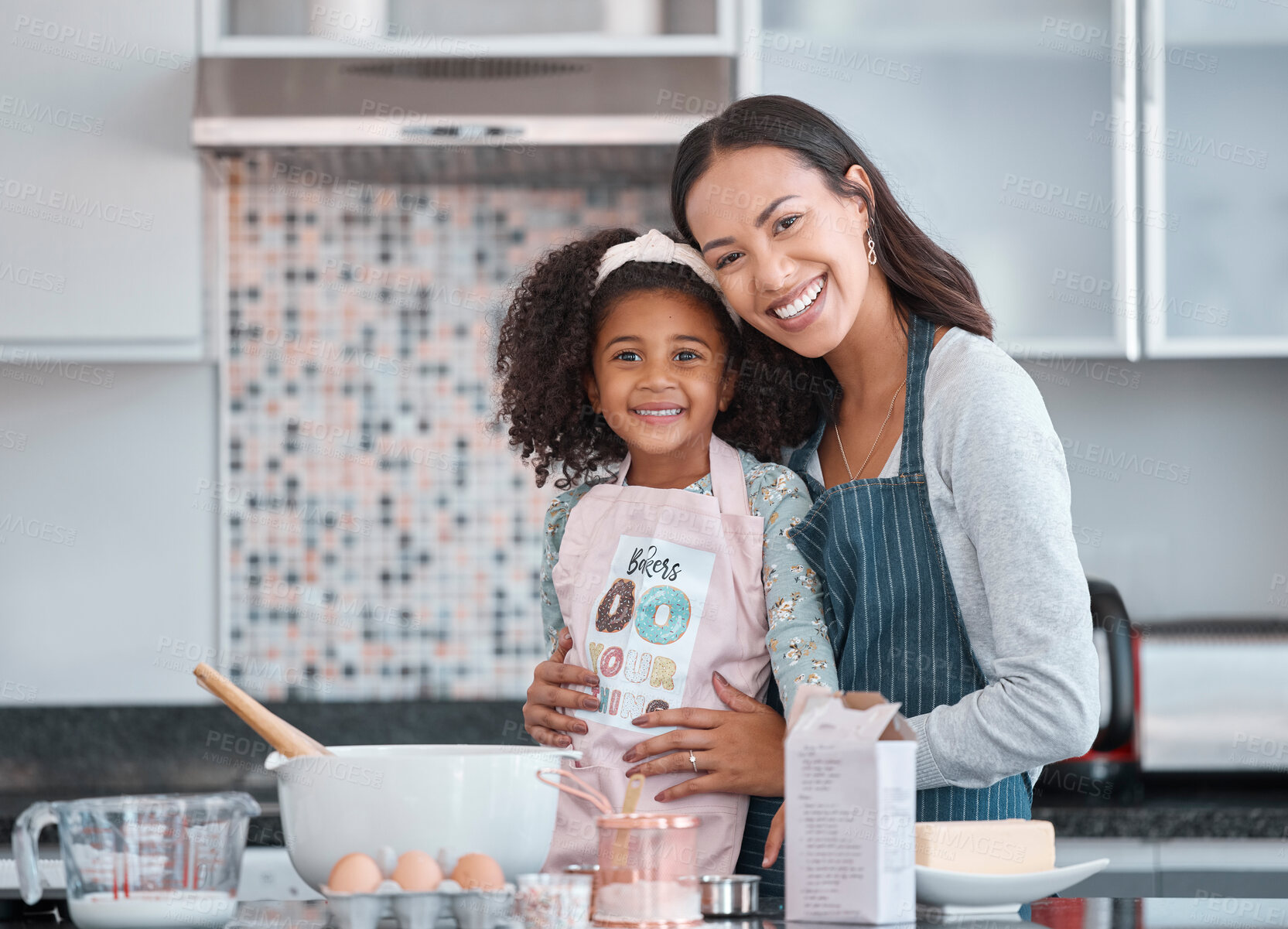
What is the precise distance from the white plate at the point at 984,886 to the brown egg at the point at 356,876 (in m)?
0.33

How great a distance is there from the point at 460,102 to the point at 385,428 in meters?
0.65

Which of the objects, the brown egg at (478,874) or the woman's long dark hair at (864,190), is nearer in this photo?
the brown egg at (478,874)

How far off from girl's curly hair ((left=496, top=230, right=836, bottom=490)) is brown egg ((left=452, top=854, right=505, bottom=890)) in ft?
2.21

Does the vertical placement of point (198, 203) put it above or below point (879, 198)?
A: above

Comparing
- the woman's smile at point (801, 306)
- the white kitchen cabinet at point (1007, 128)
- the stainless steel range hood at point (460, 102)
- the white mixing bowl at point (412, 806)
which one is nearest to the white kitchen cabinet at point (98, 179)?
the stainless steel range hood at point (460, 102)

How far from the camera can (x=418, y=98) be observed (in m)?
1.95

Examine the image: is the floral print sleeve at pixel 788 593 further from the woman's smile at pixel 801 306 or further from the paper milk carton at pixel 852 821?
the paper milk carton at pixel 852 821

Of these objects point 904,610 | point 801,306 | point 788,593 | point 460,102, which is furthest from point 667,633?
point 460,102

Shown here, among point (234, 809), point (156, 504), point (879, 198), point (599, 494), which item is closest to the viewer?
point (234, 809)

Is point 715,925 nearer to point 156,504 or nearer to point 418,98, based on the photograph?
point 418,98

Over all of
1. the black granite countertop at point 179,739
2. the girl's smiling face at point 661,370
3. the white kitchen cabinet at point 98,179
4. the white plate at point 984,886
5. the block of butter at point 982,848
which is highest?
the white kitchen cabinet at point 98,179

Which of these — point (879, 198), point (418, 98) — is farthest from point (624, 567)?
point (418, 98)

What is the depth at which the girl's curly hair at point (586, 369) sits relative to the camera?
51.6 inches

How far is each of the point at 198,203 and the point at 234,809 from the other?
1.50 meters
